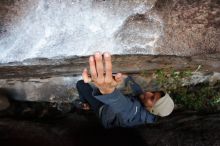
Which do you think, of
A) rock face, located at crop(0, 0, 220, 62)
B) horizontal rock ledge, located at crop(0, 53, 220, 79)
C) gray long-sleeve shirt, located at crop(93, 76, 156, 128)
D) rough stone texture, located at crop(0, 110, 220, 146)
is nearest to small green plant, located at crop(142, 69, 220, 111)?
rough stone texture, located at crop(0, 110, 220, 146)

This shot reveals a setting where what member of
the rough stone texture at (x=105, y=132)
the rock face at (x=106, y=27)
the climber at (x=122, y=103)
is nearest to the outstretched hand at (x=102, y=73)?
the climber at (x=122, y=103)

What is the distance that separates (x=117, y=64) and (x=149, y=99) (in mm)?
546

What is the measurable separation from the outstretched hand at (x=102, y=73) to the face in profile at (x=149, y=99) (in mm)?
826

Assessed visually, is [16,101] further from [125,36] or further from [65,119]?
[125,36]

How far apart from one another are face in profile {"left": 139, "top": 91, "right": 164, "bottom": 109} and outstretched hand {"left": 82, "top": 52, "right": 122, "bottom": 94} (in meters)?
0.83

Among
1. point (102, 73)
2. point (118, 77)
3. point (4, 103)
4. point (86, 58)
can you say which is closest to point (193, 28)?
point (86, 58)

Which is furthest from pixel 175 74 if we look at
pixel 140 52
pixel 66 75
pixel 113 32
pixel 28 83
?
pixel 28 83

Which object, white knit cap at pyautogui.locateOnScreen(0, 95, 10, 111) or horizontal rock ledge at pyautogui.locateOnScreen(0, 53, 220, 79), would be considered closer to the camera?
horizontal rock ledge at pyautogui.locateOnScreen(0, 53, 220, 79)

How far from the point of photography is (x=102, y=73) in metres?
2.38

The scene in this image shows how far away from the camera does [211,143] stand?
3615mm

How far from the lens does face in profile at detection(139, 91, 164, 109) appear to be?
3428 millimetres

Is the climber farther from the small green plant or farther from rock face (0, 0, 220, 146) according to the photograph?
the small green plant

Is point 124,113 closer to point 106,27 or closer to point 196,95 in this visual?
point 106,27

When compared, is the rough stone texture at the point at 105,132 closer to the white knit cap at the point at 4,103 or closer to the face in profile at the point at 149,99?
the white knit cap at the point at 4,103
